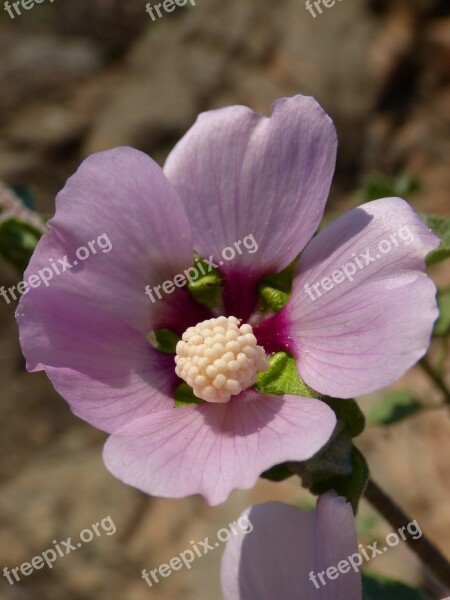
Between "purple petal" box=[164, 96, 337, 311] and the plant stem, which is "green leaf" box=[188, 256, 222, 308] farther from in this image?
the plant stem

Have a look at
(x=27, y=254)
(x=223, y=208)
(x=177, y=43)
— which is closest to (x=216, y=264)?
(x=223, y=208)

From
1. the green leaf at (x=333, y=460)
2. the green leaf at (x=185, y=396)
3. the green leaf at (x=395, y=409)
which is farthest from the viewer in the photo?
the green leaf at (x=395, y=409)

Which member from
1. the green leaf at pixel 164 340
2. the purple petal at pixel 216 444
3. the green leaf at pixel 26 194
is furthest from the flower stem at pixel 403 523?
the green leaf at pixel 26 194

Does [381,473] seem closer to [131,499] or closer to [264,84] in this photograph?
[131,499]

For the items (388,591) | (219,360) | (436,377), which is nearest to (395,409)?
(436,377)

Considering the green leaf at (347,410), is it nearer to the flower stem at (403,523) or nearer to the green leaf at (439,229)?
the flower stem at (403,523)

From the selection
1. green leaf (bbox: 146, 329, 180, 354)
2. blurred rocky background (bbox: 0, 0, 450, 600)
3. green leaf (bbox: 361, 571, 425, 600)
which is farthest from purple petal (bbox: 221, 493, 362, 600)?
blurred rocky background (bbox: 0, 0, 450, 600)
